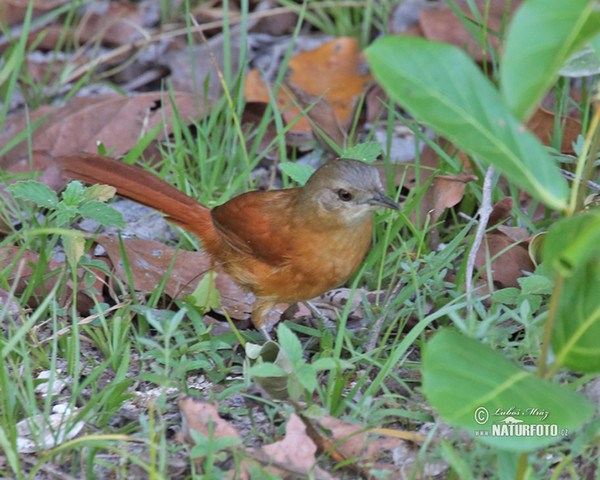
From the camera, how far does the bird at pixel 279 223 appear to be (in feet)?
12.6

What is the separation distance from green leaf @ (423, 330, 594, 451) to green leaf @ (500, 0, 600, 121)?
69 cm

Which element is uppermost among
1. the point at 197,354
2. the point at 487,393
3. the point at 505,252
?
the point at 487,393

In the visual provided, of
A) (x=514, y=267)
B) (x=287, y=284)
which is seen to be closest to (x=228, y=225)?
(x=287, y=284)

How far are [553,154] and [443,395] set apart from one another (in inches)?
94.0

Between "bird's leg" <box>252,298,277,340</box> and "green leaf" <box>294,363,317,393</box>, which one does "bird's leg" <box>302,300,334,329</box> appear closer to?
"bird's leg" <box>252,298,277,340</box>

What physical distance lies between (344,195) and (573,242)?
1.92 meters

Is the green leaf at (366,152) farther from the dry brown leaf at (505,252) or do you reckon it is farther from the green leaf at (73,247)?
the green leaf at (73,247)

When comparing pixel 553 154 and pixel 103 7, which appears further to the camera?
pixel 103 7

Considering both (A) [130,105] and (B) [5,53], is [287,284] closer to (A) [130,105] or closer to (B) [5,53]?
(A) [130,105]

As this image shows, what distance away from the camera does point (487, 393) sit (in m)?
2.19

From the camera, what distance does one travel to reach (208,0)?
6.90 meters

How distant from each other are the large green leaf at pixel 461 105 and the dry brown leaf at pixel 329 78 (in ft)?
10.9

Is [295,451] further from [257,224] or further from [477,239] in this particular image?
[257,224]

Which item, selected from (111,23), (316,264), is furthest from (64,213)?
(111,23)
